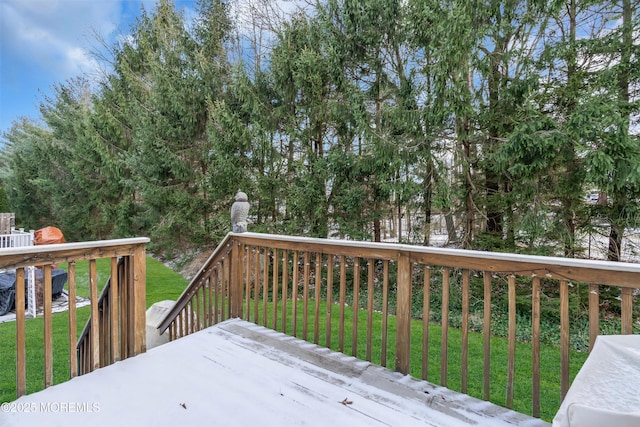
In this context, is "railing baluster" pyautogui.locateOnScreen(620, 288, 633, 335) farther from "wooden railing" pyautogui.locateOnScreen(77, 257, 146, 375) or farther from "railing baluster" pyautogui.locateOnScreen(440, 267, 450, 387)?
"wooden railing" pyautogui.locateOnScreen(77, 257, 146, 375)

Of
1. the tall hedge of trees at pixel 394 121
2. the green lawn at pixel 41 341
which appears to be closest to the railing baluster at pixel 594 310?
the tall hedge of trees at pixel 394 121

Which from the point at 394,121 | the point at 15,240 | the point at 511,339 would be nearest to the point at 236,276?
the point at 511,339

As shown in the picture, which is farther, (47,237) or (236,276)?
(47,237)

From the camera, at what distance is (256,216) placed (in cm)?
752

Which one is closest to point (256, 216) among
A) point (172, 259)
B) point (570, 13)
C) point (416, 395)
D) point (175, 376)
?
point (172, 259)

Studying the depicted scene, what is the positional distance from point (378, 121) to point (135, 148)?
795 cm

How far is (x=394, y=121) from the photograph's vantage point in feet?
18.6

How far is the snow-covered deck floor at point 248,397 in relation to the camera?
1771 mm

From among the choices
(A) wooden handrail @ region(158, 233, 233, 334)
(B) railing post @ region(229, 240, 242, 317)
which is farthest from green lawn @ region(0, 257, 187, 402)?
(B) railing post @ region(229, 240, 242, 317)

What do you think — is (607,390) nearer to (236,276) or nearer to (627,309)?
(627,309)

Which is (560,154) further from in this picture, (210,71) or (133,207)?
(133,207)

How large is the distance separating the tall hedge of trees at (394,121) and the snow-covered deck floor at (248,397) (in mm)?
3873

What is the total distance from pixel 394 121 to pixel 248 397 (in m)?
4.89

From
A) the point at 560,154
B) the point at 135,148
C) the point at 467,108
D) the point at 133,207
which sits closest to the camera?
the point at 560,154
